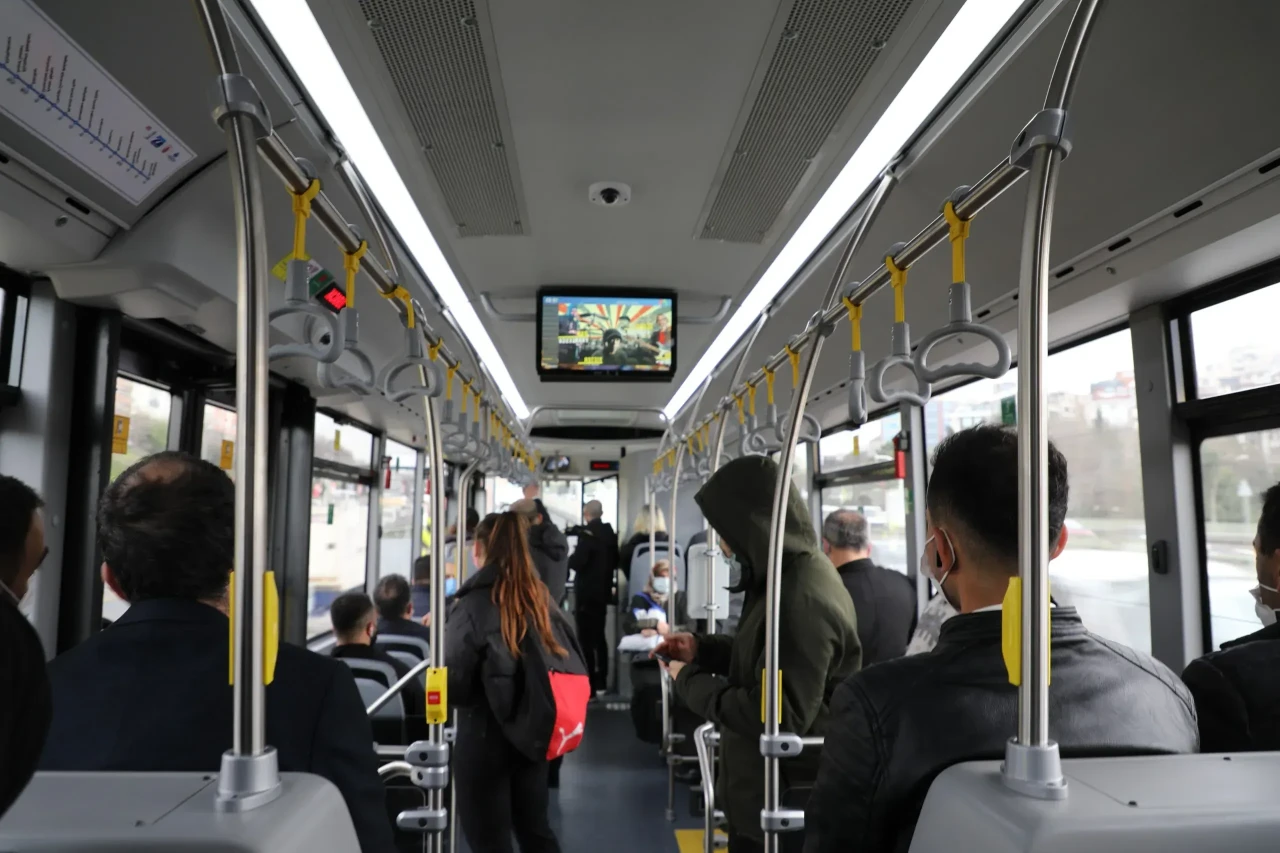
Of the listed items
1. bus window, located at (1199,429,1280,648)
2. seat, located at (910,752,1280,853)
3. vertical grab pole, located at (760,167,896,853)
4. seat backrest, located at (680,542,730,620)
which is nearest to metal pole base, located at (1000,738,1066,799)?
seat, located at (910,752,1280,853)

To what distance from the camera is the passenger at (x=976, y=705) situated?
1146mm

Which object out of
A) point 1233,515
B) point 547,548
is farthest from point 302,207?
point 547,548

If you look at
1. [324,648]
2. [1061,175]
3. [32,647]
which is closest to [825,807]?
[32,647]

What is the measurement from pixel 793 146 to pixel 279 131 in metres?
1.44

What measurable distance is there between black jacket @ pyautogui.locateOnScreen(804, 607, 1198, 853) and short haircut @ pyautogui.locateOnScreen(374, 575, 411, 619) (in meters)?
3.78

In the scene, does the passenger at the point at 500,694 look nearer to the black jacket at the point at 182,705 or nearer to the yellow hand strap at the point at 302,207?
the black jacket at the point at 182,705

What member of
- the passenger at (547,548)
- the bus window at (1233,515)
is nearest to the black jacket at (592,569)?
Result: the passenger at (547,548)

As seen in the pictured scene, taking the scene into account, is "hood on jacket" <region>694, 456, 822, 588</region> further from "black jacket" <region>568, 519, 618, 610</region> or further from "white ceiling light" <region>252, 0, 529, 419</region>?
"black jacket" <region>568, 519, 618, 610</region>

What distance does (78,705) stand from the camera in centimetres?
126

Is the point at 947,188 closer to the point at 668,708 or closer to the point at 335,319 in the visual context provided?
the point at 335,319

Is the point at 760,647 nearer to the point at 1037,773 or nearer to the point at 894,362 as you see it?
the point at 894,362

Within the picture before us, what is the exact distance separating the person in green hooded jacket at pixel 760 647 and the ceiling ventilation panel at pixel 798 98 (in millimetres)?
935

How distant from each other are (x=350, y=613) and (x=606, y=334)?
1.68 metres

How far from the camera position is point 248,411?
100 cm
